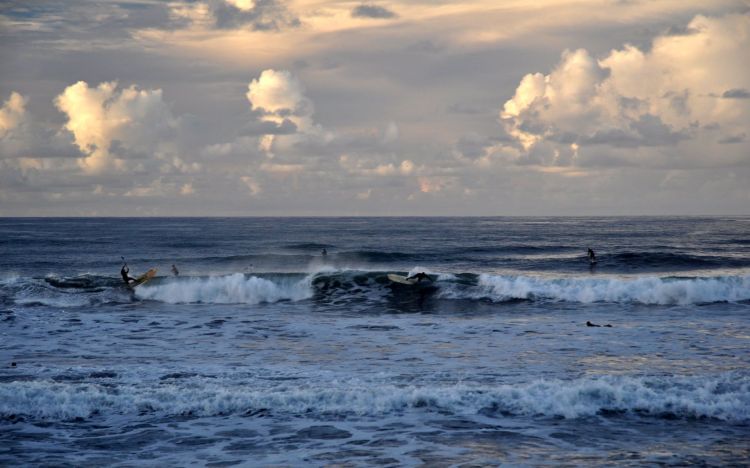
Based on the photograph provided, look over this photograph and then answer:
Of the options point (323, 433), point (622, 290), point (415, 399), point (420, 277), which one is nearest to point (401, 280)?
point (420, 277)

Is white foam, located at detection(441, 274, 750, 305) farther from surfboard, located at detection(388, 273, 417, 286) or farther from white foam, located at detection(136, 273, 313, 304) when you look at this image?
white foam, located at detection(136, 273, 313, 304)

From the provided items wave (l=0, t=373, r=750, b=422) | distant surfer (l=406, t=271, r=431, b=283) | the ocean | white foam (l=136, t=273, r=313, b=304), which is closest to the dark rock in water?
the ocean

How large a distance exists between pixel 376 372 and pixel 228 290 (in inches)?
866

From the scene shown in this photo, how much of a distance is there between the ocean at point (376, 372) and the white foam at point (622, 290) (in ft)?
0.38

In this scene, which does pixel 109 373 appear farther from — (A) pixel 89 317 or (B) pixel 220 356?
(A) pixel 89 317

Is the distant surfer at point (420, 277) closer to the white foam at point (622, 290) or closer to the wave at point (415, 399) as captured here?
the white foam at point (622, 290)

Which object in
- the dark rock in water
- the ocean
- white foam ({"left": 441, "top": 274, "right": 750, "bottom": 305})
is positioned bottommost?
the dark rock in water

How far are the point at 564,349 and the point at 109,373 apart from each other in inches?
561

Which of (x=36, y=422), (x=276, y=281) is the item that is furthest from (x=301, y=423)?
(x=276, y=281)

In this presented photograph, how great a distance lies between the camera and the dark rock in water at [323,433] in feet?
46.4

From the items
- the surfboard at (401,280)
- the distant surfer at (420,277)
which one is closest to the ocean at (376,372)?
the surfboard at (401,280)

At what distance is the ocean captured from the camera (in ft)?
44.4

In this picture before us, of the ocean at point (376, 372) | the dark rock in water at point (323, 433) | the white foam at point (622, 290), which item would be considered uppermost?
→ the white foam at point (622, 290)

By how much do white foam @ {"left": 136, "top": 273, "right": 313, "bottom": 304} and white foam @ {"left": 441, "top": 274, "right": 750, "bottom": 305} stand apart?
9.27 metres
